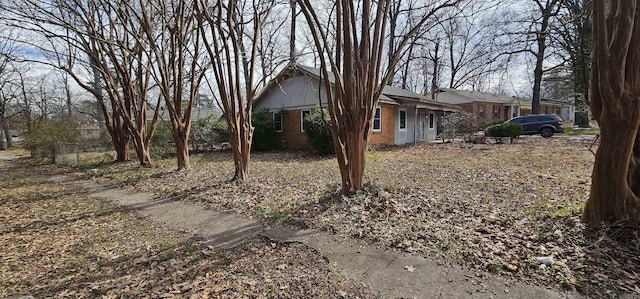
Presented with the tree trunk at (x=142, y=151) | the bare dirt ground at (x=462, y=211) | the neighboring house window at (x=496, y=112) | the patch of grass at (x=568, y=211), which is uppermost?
the neighboring house window at (x=496, y=112)

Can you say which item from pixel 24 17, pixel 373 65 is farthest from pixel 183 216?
pixel 24 17

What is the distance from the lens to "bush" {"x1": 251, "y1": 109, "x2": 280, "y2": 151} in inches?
647

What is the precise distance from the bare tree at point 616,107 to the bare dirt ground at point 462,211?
0.45 meters

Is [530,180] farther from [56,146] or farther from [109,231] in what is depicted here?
[56,146]

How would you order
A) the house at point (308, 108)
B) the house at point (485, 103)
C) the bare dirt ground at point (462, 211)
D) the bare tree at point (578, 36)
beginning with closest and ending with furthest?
the bare dirt ground at point (462, 211)
the bare tree at point (578, 36)
the house at point (308, 108)
the house at point (485, 103)

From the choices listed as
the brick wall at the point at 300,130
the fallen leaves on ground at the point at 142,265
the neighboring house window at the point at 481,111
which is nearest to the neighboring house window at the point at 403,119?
the brick wall at the point at 300,130

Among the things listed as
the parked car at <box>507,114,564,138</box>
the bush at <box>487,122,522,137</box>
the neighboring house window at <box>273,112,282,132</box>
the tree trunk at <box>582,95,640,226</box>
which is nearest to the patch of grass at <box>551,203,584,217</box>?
the tree trunk at <box>582,95,640,226</box>

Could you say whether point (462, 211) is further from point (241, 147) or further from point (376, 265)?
point (241, 147)

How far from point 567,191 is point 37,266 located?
8.34 meters

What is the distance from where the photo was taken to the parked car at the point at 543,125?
1927 cm

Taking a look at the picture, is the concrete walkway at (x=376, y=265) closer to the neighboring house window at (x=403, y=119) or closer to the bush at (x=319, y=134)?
the bush at (x=319, y=134)

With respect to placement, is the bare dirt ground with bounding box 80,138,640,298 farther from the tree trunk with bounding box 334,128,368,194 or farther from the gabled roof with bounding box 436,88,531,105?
the gabled roof with bounding box 436,88,531,105

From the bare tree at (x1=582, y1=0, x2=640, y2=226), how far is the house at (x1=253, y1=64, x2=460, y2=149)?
11.7 m

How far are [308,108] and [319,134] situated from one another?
3.38 meters
